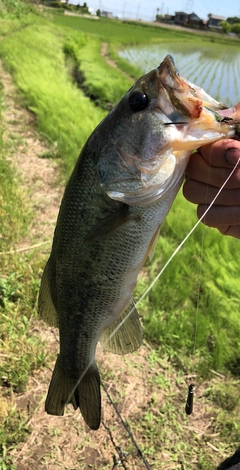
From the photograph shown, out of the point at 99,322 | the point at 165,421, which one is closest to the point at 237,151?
the point at 99,322

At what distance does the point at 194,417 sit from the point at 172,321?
905 mm

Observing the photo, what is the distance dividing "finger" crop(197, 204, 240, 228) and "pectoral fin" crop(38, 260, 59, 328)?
88 centimetres

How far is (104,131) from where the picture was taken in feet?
5.69

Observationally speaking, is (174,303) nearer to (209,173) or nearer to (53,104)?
(209,173)

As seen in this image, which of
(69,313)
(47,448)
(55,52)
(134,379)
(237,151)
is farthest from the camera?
(55,52)

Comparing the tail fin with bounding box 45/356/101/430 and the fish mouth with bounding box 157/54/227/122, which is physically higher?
the fish mouth with bounding box 157/54/227/122

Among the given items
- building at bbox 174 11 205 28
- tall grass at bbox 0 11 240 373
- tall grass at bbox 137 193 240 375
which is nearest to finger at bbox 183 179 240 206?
tall grass at bbox 0 11 240 373

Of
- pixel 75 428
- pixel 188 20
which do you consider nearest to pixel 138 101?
pixel 75 428

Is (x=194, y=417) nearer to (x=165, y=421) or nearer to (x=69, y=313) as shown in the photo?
(x=165, y=421)

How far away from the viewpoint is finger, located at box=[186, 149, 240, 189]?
171 cm

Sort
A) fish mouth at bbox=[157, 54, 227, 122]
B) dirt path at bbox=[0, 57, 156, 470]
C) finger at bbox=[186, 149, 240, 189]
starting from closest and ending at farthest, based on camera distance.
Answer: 1. fish mouth at bbox=[157, 54, 227, 122]
2. finger at bbox=[186, 149, 240, 189]
3. dirt path at bbox=[0, 57, 156, 470]

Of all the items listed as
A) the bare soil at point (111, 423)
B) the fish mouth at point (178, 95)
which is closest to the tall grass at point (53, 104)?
the bare soil at point (111, 423)

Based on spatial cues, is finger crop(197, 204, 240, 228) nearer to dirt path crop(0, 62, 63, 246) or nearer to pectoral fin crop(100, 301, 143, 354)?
pectoral fin crop(100, 301, 143, 354)

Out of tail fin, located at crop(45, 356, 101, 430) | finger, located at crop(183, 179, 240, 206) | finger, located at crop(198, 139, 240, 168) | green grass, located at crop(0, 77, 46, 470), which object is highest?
finger, located at crop(198, 139, 240, 168)
